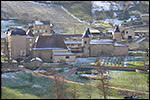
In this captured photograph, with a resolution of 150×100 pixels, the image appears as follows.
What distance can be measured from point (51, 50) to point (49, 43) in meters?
1.33

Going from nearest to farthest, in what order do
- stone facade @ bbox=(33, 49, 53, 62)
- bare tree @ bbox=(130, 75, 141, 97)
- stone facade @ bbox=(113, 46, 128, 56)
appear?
bare tree @ bbox=(130, 75, 141, 97), stone facade @ bbox=(33, 49, 53, 62), stone facade @ bbox=(113, 46, 128, 56)

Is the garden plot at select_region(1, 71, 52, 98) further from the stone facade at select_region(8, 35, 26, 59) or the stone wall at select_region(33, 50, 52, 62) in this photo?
Result: the stone facade at select_region(8, 35, 26, 59)

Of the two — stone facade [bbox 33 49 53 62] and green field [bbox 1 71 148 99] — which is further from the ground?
stone facade [bbox 33 49 53 62]

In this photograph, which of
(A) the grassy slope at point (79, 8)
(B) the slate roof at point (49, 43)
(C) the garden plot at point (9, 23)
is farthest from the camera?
(A) the grassy slope at point (79, 8)

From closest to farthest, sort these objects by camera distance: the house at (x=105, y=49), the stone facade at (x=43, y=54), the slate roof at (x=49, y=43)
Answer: the stone facade at (x=43, y=54), the slate roof at (x=49, y=43), the house at (x=105, y=49)

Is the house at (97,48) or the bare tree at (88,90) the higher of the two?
the house at (97,48)

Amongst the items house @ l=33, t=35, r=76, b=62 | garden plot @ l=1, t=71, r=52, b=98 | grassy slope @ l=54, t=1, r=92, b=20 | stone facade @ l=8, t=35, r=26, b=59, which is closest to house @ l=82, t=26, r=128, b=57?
house @ l=33, t=35, r=76, b=62

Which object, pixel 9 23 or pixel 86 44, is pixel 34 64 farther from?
pixel 9 23

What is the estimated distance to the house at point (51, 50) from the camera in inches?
1606

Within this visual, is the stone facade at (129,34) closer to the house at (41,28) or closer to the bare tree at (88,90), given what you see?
the house at (41,28)

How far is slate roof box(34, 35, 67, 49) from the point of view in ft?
138

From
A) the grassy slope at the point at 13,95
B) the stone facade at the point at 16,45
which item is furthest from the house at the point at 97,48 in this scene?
the grassy slope at the point at 13,95

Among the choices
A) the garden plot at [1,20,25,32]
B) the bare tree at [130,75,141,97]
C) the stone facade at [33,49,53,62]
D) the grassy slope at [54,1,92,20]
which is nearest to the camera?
the bare tree at [130,75,141,97]

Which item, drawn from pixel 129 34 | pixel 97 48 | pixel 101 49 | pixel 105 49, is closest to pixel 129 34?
pixel 129 34
